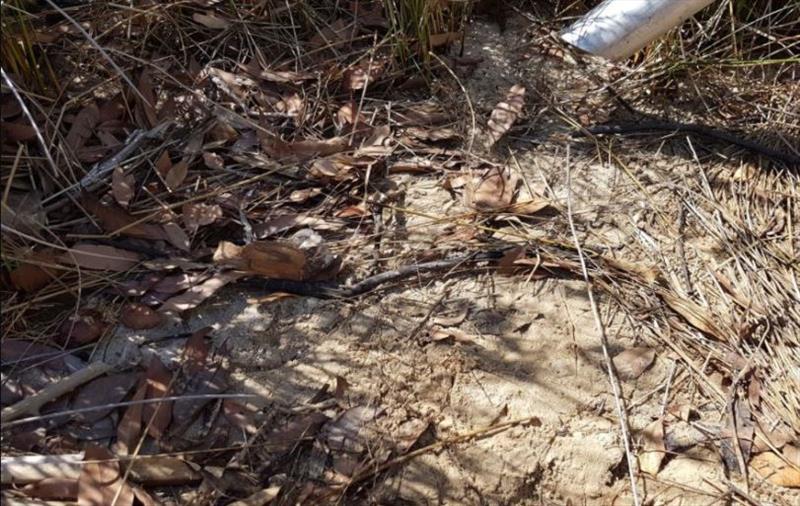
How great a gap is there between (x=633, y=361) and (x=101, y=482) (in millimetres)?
1181

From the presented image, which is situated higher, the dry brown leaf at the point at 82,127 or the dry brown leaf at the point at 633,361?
the dry brown leaf at the point at 82,127

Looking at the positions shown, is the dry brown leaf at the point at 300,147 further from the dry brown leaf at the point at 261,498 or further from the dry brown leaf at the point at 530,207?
the dry brown leaf at the point at 261,498

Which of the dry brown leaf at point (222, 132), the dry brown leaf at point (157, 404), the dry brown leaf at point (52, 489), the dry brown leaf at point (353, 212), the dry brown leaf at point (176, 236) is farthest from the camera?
the dry brown leaf at point (222, 132)

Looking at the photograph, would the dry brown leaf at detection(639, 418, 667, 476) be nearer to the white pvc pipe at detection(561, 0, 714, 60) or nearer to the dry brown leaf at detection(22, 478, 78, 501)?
A: the white pvc pipe at detection(561, 0, 714, 60)

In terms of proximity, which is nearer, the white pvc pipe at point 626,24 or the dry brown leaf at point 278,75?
the white pvc pipe at point 626,24

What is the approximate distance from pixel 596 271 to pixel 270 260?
79 centimetres

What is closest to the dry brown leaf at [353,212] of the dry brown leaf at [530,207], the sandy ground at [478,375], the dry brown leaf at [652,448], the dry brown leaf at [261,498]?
the sandy ground at [478,375]

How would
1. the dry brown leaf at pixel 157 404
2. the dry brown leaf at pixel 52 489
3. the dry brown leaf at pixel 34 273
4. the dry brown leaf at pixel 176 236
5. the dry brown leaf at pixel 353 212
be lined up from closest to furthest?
the dry brown leaf at pixel 52 489
the dry brown leaf at pixel 157 404
the dry brown leaf at pixel 34 273
the dry brown leaf at pixel 176 236
the dry brown leaf at pixel 353 212

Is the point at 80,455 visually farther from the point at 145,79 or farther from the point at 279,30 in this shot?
the point at 279,30

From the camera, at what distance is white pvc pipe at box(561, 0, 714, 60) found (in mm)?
2314

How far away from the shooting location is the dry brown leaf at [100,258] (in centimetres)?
199

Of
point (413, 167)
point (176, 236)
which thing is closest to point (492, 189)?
point (413, 167)

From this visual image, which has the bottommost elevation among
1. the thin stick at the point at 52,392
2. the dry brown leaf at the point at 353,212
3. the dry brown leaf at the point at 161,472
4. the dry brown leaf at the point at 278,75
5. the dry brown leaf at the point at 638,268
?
the dry brown leaf at the point at 161,472

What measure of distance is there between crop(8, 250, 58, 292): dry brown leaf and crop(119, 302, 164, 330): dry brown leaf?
0.19 metres
